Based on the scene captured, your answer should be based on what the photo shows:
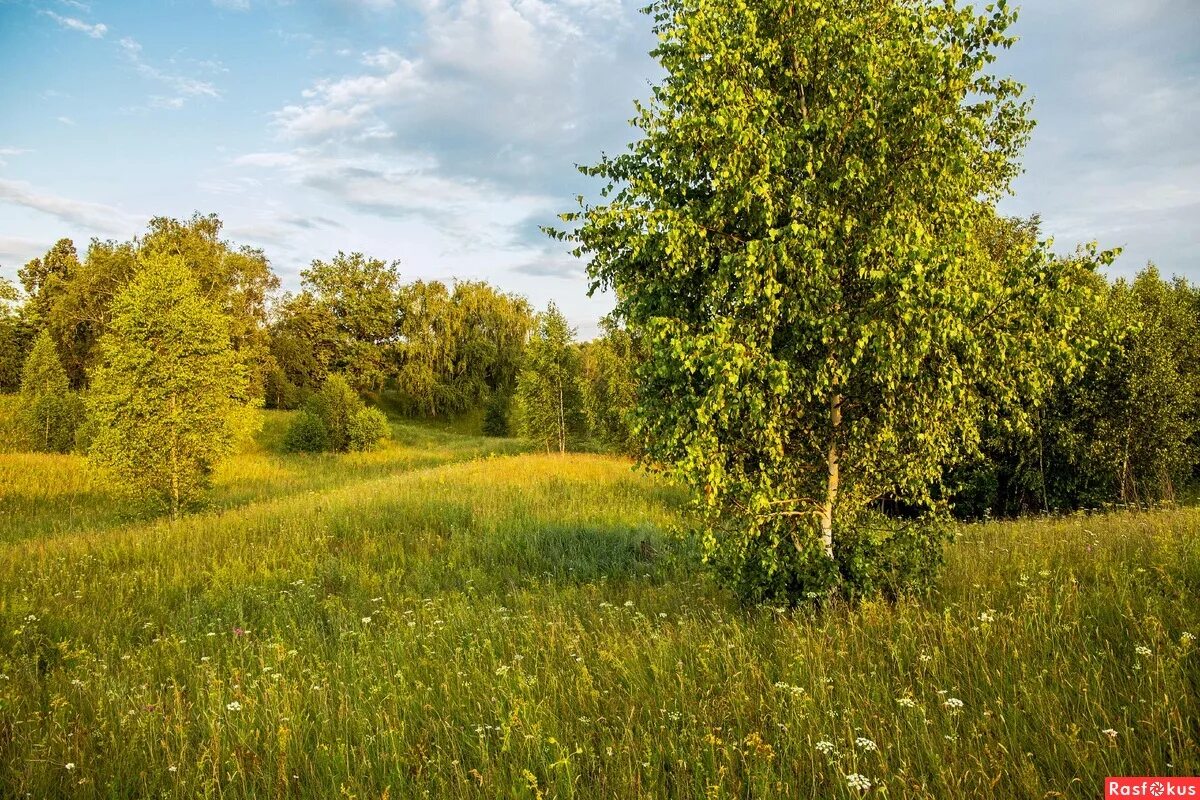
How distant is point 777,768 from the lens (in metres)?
3.34

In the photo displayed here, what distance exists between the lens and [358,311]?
55969 millimetres

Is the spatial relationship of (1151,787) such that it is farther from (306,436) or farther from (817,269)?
(306,436)

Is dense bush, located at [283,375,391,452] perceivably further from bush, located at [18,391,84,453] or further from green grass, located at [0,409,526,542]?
bush, located at [18,391,84,453]

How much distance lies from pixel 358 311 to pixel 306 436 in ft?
78.2

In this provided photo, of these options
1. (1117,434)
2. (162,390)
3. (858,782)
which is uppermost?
(162,390)

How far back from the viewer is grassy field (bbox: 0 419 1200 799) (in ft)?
10.5

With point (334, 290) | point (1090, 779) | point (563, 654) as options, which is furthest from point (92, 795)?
point (334, 290)

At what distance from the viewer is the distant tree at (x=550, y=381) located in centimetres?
3462

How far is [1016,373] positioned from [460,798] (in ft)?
20.4

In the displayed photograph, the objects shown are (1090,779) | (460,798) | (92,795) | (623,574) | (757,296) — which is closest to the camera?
(1090,779)

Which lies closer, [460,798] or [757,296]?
[460,798]

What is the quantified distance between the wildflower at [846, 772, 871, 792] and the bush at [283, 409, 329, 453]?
126 feet

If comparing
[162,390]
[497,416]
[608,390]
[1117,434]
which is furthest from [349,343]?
[1117,434]

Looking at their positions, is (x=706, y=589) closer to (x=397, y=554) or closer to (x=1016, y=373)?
(x=1016, y=373)
